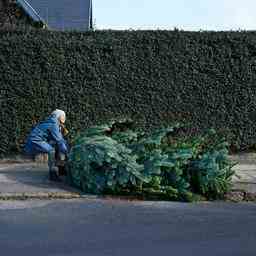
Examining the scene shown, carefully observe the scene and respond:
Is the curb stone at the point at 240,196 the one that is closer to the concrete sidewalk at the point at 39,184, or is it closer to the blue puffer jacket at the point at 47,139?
the concrete sidewalk at the point at 39,184

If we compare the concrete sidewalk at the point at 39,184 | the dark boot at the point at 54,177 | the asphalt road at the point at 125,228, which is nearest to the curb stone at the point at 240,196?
the concrete sidewalk at the point at 39,184

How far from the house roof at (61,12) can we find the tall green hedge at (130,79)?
487 cm

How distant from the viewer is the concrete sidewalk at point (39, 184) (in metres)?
9.76

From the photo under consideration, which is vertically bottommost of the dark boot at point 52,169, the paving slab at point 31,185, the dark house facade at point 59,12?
the paving slab at point 31,185

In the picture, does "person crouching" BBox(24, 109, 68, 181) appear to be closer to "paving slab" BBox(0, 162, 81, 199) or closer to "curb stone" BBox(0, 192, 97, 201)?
"paving slab" BBox(0, 162, 81, 199)

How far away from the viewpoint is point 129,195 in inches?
388

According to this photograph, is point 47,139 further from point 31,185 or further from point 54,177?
point 31,185

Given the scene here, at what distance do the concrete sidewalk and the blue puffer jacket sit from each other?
54cm

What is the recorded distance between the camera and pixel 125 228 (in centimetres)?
768

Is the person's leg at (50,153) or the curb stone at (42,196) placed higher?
the person's leg at (50,153)

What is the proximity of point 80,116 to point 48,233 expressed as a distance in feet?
20.6

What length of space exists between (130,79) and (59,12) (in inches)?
261

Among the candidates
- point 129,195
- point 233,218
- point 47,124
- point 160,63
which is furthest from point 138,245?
point 160,63

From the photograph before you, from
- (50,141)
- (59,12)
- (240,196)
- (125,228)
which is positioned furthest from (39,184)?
(59,12)
